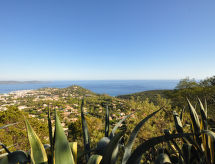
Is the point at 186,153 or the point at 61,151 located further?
the point at 186,153

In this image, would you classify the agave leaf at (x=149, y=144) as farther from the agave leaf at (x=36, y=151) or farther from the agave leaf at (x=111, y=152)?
the agave leaf at (x=36, y=151)

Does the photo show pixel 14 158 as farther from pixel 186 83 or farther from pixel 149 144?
pixel 186 83

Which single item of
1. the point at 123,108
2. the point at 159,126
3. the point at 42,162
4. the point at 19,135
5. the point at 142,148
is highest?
the point at 142,148

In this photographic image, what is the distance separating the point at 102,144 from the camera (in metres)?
0.83

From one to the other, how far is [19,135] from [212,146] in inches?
387

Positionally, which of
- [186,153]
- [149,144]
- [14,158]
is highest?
[149,144]

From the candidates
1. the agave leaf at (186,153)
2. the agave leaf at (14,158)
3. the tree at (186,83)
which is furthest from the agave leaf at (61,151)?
the tree at (186,83)

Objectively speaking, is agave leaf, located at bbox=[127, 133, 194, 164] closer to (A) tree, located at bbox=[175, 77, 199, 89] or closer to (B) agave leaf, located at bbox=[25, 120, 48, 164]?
(B) agave leaf, located at bbox=[25, 120, 48, 164]

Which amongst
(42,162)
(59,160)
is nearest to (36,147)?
(42,162)

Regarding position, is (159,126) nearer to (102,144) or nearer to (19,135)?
(102,144)

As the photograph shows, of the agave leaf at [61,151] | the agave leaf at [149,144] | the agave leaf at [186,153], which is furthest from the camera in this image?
the agave leaf at [186,153]

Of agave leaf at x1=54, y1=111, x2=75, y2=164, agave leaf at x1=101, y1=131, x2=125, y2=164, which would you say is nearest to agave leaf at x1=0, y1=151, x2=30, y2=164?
agave leaf at x1=54, y1=111, x2=75, y2=164

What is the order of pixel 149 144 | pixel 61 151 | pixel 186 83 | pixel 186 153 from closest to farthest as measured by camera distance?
pixel 149 144 → pixel 61 151 → pixel 186 153 → pixel 186 83

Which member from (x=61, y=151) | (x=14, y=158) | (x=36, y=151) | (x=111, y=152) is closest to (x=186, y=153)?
(x=111, y=152)
